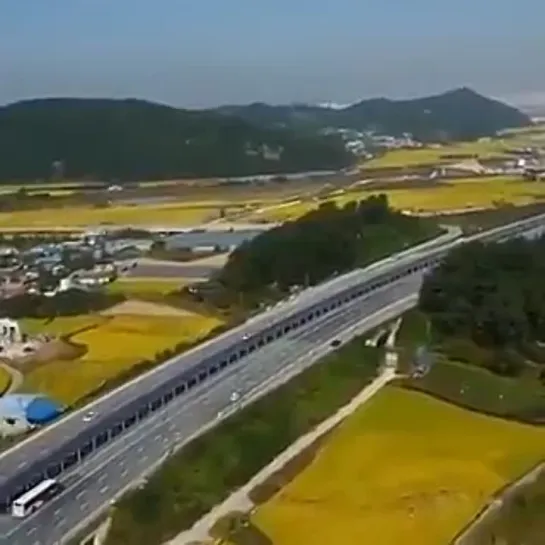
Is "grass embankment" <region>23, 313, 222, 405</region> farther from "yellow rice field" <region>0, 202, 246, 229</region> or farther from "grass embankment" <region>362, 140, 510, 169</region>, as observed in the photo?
"grass embankment" <region>362, 140, 510, 169</region>

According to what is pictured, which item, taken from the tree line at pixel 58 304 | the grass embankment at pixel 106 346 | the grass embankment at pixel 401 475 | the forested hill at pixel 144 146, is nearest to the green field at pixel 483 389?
the grass embankment at pixel 401 475

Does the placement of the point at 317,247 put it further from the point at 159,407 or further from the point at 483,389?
the point at 159,407

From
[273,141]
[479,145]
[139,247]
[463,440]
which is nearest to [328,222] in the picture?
[139,247]

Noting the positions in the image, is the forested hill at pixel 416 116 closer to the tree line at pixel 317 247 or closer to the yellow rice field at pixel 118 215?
the yellow rice field at pixel 118 215

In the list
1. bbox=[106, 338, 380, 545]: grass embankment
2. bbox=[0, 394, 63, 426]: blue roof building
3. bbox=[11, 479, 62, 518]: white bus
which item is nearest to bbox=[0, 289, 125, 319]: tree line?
bbox=[106, 338, 380, 545]: grass embankment

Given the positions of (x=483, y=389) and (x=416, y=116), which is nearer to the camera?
(x=483, y=389)

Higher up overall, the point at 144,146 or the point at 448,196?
the point at 144,146

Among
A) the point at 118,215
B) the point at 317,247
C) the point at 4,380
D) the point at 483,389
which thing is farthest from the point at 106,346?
the point at 118,215
